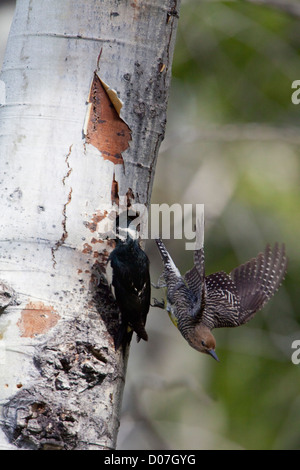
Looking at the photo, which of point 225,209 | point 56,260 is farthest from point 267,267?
point 225,209

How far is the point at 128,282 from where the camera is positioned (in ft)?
7.59

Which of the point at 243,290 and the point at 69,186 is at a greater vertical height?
the point at 69,186

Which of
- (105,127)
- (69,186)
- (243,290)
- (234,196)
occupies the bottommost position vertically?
(243,290)

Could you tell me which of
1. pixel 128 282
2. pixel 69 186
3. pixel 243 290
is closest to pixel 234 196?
pixel 243 290

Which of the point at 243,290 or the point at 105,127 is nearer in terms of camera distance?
the point at 105,127

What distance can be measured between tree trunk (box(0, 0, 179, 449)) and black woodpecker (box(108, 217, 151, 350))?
39 mm

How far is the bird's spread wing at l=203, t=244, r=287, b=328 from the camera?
407 centimetres

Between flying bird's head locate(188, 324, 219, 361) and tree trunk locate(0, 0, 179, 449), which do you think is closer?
tree trunk locate(0, 0, 179, 449)

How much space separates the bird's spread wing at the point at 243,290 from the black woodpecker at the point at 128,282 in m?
1.68

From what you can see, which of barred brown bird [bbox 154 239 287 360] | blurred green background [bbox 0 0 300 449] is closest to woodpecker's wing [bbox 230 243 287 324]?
barred brown bird [bbox 154 239 287 360]

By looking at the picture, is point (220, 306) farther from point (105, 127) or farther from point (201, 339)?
point (105, 127)

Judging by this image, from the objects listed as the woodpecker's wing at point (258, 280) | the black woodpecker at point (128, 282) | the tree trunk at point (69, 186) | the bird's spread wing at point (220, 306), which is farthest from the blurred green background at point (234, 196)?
the tree trunk at point (69, 186)

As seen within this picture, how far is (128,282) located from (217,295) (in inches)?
75.3

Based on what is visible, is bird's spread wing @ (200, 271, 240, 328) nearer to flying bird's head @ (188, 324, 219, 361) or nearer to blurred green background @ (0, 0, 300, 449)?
flying bird's head @ (188, 324, 219, 361)
